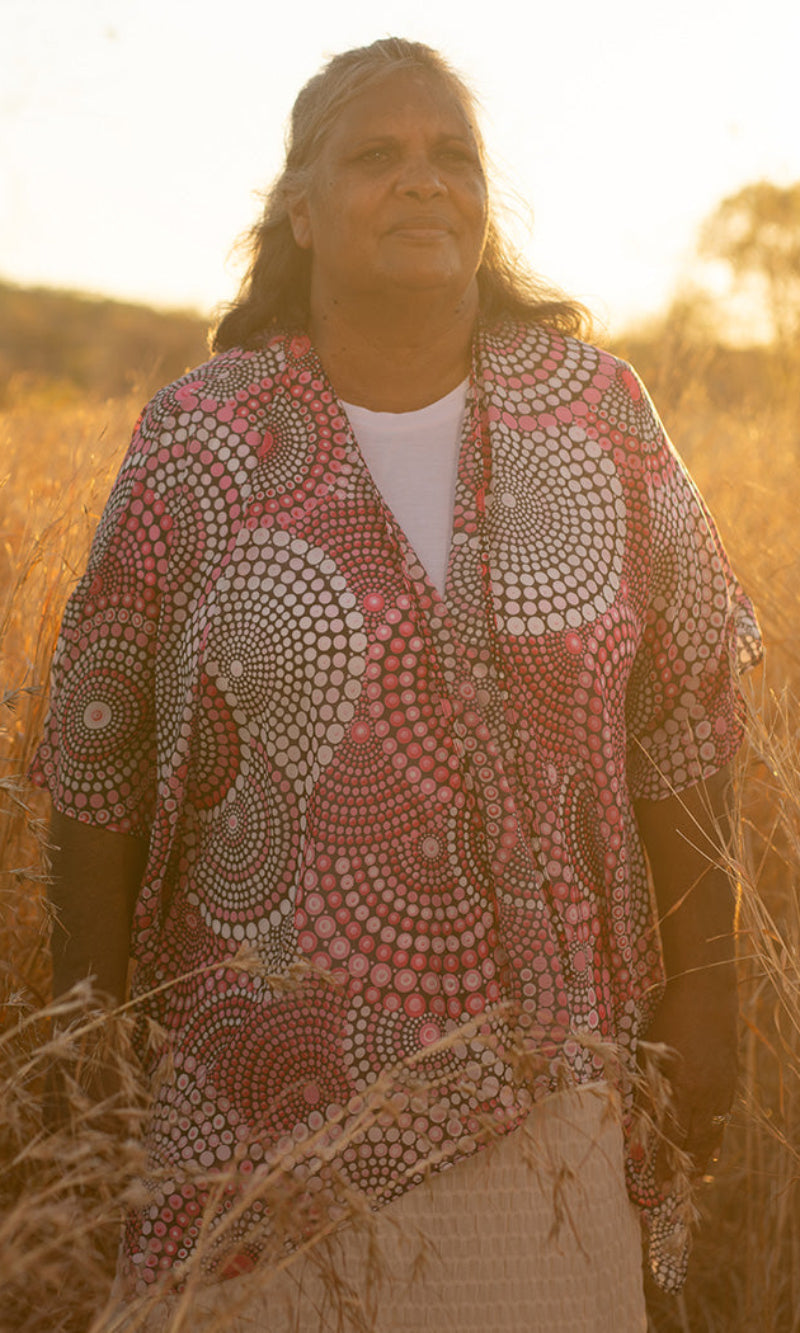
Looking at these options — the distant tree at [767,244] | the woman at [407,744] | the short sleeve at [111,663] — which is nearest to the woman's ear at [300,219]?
the woman at [407,744]

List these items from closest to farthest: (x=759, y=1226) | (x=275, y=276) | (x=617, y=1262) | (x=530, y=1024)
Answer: (x=530, y=1024), (x=617, y=1262), (x=275, y=276), (x=759, y=1226)

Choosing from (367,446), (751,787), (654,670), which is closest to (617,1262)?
(654,670)

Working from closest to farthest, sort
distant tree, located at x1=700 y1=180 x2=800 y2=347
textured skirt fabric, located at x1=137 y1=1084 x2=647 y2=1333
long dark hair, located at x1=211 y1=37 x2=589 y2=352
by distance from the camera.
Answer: textured skirt fabric, located at x1=137 y1=1084 x2=647 y2=1333
long dark hair, located at x1=211 y1=37 x2=589 y2=352
distant tree, located at x1=700 y1=180 x2=800 y2=347

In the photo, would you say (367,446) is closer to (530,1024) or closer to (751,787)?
(530,1024)

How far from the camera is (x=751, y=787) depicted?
2.25 meters

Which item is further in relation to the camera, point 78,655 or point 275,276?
point 275,276

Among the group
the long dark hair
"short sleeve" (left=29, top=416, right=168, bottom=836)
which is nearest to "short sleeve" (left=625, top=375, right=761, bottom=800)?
the long dark hair

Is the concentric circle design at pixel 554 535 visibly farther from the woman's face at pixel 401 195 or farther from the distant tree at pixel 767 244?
the distant tree at pixel 767 244

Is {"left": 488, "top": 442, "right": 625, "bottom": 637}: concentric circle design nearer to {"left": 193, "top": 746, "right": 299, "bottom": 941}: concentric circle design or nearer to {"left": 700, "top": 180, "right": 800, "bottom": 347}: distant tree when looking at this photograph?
{"left": 193, "top": 746, "right": 299, "bottom": 941}: concentric circle design

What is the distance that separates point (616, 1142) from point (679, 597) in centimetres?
71

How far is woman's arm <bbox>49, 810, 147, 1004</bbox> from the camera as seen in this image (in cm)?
166

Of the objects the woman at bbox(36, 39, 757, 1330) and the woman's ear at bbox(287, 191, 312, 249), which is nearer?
the woman at bbox(36, 39, 757, 1330)

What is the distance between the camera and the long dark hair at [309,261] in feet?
5.78

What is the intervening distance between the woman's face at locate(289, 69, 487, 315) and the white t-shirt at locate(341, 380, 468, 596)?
164 mm
